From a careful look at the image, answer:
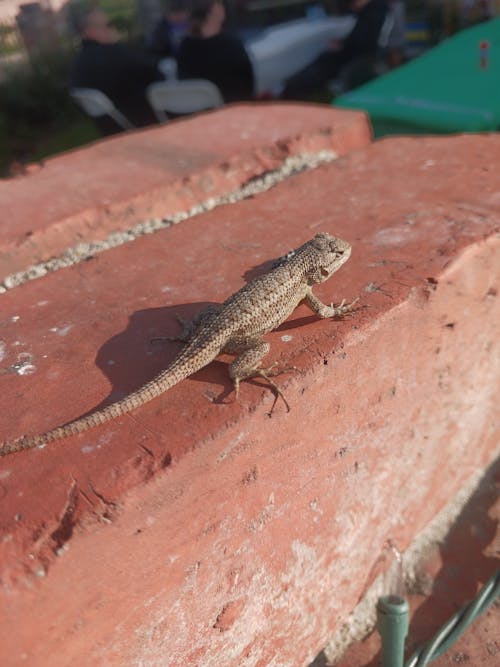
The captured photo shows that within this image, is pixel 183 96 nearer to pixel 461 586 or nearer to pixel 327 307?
pixel 327 307

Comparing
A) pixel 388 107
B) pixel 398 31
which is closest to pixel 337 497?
pixel 388 107

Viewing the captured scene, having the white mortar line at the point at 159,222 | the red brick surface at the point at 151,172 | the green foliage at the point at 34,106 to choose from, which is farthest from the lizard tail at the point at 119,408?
the green foliage at the point at 34,106

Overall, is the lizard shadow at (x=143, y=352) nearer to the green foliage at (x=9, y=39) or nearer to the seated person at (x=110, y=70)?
the seated person at (x=110, y=70)

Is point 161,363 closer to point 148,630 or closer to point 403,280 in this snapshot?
point 148,630

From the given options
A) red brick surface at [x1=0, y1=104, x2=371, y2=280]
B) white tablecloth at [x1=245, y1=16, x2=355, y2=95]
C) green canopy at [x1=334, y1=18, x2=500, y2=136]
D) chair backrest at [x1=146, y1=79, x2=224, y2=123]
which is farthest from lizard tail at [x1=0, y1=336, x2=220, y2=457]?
white tablecloth at [x1=245, y1=16, x2=355, y2=95]

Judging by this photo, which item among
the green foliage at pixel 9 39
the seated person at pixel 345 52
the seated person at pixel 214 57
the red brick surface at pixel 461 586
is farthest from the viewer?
the green foliage at pixel 9 39
